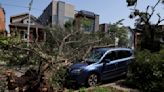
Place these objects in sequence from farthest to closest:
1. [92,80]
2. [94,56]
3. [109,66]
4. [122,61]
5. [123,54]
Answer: [123,54] < [122,61] < [94,56] < [109,66] < [92,80]

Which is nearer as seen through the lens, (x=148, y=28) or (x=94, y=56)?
(x=94, y=56)

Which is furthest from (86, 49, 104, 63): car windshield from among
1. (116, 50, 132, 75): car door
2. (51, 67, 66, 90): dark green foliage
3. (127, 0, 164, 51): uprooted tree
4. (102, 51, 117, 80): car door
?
(127, 0, 164, 51): uprooted tree

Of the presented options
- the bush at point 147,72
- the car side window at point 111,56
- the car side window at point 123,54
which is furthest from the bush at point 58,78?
the car side window at point 123,54

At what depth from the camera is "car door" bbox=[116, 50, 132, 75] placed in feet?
46.6

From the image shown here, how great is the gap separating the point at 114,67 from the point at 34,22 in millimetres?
35700

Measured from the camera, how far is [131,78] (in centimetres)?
1312

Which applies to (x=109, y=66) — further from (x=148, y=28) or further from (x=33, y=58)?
(x=148, y=28)

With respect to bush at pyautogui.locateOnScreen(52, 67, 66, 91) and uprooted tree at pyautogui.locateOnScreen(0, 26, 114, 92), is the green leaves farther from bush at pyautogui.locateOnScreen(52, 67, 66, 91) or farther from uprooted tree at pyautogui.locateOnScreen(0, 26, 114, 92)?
bush at pyautogui.locateOnScreen(52, 67, 66, 91)

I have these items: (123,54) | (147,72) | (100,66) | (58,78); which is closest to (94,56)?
(100,66)

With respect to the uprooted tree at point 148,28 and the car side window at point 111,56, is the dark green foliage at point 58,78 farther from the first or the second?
the uprooted tree at point 148,28

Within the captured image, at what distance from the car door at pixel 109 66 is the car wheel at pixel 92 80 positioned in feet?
1.85

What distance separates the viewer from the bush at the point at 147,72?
11805mm

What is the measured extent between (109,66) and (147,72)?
2058 millimetres

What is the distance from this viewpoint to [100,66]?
1316 centimetres
